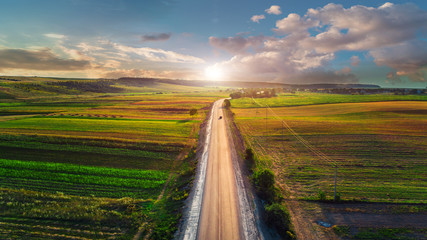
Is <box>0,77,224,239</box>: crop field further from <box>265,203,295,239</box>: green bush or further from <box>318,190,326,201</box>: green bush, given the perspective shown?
<box>318,190,326,201</box>: green bush

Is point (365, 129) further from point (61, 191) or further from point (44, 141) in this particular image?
point (44, 141)

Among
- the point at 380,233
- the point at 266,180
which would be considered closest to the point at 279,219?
the point at 266,180

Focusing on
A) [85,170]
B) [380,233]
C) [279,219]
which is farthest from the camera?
[85,170]

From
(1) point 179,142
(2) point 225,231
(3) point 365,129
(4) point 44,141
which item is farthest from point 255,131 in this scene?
(4) point 44,141

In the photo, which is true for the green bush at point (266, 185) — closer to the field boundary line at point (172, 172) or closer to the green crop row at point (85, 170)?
the field boundary line at point (172, 172)

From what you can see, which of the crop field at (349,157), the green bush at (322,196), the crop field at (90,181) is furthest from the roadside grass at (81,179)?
the green bush at (322,196)

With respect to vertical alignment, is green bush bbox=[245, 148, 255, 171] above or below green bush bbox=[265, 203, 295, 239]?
above

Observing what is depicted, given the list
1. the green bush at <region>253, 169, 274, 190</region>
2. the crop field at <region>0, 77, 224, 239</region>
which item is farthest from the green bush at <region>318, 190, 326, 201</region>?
the crop field at <region>0, 77, 224, 239</region>

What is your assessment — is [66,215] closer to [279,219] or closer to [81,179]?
[81,179]
